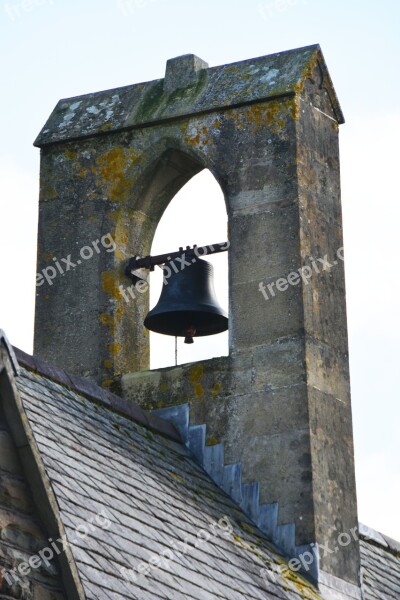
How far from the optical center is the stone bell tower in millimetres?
12125

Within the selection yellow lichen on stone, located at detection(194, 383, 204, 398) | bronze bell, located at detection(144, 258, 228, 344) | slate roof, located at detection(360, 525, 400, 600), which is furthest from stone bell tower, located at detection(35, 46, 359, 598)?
slate roof, located at detection(360, 525, 400, 600)

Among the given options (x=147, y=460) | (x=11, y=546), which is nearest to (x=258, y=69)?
(x=147, y=460)

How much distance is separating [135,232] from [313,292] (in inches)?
55.5

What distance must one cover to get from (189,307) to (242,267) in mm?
469

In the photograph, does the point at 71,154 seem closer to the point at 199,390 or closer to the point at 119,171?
the point at 119,171

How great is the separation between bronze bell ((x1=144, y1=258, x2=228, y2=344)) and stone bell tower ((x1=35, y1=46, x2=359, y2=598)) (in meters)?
0.26

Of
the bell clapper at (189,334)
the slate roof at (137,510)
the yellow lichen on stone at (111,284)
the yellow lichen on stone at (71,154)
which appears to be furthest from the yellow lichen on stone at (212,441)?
the yellow lichen on stone at (71,154)

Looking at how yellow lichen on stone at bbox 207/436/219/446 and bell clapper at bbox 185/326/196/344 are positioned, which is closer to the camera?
yellow lichen on stone at bbox 207/436/219/446

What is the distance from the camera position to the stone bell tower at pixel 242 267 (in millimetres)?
12125

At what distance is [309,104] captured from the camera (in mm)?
12906

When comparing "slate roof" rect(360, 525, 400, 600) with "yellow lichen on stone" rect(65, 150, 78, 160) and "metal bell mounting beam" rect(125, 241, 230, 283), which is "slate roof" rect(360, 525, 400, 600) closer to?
"metal bell mounting beam" rect(125, 241, 230, 283)

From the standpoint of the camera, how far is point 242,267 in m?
12.5

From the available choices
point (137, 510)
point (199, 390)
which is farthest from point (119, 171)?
point (137, 510)

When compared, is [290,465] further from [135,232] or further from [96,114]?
[96,114]
